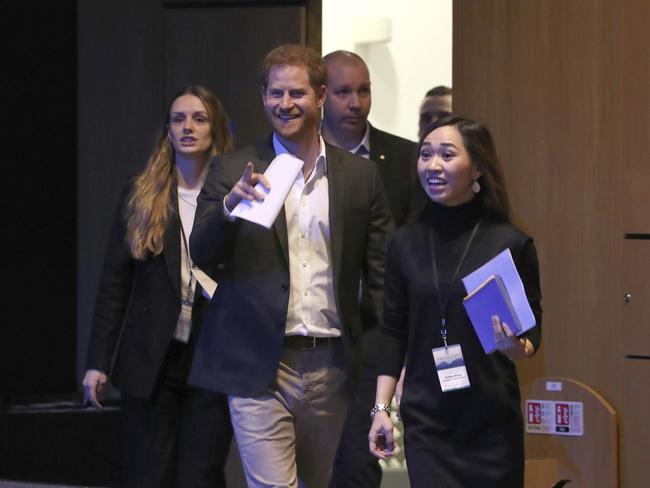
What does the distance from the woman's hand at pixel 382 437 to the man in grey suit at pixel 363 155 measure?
3.74 ft

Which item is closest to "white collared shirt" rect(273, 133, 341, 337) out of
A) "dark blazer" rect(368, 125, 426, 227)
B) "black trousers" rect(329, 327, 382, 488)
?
"black trousers" rect(329, 327, 382, 488)

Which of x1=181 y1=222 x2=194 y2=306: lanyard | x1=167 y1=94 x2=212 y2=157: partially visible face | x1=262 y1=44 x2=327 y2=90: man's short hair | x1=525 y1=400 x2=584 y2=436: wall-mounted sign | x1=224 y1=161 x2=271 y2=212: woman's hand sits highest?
x1=262 y1=44 x2=327 y2=90: man's short hair

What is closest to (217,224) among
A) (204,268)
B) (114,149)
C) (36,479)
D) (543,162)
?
(204,268)

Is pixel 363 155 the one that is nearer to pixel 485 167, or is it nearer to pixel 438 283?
pixel 485 167

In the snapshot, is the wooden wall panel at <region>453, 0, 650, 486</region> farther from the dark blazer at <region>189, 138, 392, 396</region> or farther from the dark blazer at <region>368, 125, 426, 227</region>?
the dark blazer at <region>189, 138, 392, 396</region>

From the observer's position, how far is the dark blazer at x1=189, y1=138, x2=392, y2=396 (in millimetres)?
3887

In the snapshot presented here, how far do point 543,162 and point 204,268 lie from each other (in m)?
1.55

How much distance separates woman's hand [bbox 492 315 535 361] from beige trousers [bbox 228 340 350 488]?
28.8 inches

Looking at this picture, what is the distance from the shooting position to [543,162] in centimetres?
494

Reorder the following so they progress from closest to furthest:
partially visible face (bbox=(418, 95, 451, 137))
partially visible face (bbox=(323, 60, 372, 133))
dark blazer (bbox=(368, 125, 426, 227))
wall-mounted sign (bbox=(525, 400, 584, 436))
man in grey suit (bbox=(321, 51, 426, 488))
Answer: wall-mounted sign (bbox=(525, 400, 584, 436))
man in grey suit (bbox=(321, 51, 426, 488))
dark blazer (bbox=(368, 125, 426, 227))
partially visible face (bbox=(323, 60, 372, 133))
partially visible face (bbox=(418, 95, 451, 137))

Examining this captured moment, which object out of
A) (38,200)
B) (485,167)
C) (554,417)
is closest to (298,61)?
(485,167)

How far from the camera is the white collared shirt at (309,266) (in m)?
3.96

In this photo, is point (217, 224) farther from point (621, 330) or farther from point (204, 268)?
point (621, 330)

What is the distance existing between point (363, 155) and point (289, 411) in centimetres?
158
